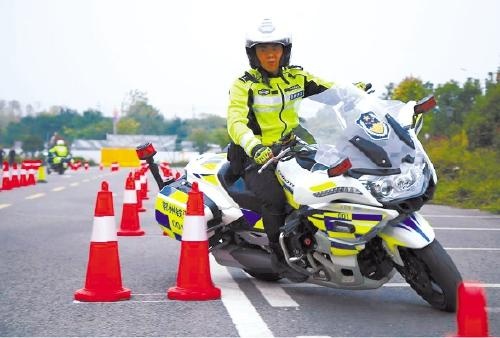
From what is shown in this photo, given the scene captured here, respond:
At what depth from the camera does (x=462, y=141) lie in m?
36.9

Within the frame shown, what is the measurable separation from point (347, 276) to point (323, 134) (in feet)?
3.25

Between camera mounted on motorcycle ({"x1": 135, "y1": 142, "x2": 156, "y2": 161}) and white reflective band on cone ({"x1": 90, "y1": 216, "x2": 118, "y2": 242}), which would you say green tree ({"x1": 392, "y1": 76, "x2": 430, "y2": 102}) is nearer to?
camera mounted on motorcycle ({"x1": 135, "y1": 142, "x2": 156, "y2": 161})

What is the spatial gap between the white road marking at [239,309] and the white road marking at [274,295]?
0.17 meters

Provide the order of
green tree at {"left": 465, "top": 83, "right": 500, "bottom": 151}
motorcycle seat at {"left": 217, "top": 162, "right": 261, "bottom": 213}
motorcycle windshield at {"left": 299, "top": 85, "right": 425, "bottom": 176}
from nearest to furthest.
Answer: motorcycle windshield at {"left": 299, "top": 85, "right": 425, "bottom": 176} < motorcycle seat at {"left": 217, "top": 162, "right": 261, "bottom": 213} < green tree at {"left": 465, "top": 83, "right": 500, "bottom": 151}

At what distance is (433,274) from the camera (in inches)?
249

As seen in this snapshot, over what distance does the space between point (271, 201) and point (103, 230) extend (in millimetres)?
1286

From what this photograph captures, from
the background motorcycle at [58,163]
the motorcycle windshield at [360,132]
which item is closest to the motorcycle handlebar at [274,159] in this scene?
the motorcycle windshield at [360,132]

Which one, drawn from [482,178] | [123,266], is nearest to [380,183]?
[123,266]

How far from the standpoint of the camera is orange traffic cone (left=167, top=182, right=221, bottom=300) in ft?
23.3

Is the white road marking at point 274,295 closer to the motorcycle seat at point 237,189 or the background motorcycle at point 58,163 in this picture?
the motorcycle seat at point 237,189

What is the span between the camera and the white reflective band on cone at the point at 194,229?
23.8ft

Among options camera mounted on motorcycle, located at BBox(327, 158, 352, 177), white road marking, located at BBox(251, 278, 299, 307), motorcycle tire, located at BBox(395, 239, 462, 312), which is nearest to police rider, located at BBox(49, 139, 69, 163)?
white road marking, located at BBox(251, 278, 299, 307)

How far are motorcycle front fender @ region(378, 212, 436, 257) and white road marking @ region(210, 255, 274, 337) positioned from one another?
0.98 meters

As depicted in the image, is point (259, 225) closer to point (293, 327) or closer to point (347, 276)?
point (347, 276)
